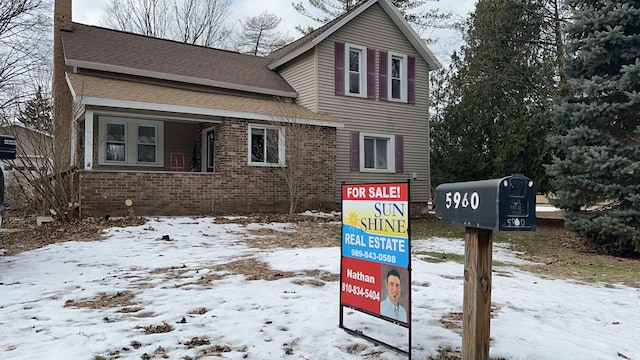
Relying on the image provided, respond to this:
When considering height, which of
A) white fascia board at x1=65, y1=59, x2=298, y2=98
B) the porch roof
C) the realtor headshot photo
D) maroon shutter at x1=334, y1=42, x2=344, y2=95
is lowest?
the realtor headshot photo

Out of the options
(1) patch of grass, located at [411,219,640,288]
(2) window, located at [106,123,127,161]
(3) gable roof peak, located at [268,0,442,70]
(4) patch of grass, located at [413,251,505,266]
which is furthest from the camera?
(3) gable roof peak, located at [268,0,442,70]

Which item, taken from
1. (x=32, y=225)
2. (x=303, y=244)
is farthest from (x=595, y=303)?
(x=32, y=225)

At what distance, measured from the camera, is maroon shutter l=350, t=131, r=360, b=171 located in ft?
54.1

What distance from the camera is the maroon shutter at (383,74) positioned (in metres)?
17.4

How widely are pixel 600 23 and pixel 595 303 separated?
23.7ft

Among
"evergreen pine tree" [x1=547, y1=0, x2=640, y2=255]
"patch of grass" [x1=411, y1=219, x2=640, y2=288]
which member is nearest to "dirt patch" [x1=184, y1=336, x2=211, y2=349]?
"patch of grass" [x1=411, y1=219, x2=640, y2=288]

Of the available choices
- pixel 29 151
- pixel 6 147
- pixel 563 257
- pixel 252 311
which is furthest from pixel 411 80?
pixel 252 311

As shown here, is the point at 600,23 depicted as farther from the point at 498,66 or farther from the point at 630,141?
the point at 498,66

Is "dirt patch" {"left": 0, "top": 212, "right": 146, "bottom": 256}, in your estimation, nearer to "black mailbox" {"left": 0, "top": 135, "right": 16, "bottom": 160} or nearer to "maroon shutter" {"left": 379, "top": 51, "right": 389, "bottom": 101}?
"black mailbox" {"left": 0, "top": 135, "right": 16, "bottom": 160}

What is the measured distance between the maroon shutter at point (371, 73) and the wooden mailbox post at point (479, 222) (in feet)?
47.1

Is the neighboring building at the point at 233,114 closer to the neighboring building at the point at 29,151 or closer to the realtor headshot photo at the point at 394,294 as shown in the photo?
the neighboring building at the point at 29,151

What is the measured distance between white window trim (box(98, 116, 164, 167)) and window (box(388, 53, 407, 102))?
874cm

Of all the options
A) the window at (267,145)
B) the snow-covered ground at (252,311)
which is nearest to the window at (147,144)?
the window at (267,145)

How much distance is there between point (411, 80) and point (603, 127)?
344 inches
